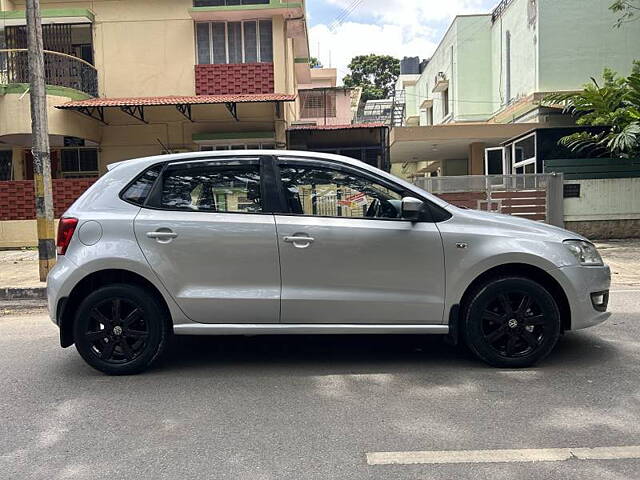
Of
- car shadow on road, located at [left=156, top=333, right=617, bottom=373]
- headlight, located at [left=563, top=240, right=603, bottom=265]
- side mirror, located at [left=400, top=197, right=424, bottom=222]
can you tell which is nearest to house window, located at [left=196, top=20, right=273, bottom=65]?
car shadow on road, located at [left=156, top=333, right=617, bottom=373]

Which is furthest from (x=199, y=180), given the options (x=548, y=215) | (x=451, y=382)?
(x=548, y=215)

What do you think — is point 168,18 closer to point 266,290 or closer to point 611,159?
point 611,159

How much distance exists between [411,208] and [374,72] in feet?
195

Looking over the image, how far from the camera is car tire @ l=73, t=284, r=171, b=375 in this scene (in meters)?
4.57

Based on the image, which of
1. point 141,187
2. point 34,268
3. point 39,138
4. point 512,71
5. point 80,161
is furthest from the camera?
point 512,71

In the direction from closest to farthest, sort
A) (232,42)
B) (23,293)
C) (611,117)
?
(23,293) < (611,117) < (232,42)

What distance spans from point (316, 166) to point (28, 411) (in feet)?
9.25

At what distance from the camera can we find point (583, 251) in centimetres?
464

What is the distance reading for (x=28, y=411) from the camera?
13.2 feet

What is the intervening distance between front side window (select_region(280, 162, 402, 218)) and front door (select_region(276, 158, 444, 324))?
0.08 metres

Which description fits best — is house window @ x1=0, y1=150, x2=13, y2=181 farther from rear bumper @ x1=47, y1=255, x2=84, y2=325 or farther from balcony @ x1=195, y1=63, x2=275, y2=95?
rear bumper @ x1=47, y1=255, x2=84, y2=325

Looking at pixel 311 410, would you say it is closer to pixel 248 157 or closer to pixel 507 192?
pixel 248 157

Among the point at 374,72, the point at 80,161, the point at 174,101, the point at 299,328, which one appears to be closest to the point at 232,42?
the point at 174,101

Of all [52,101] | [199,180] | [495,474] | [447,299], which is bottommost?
[495,474]
